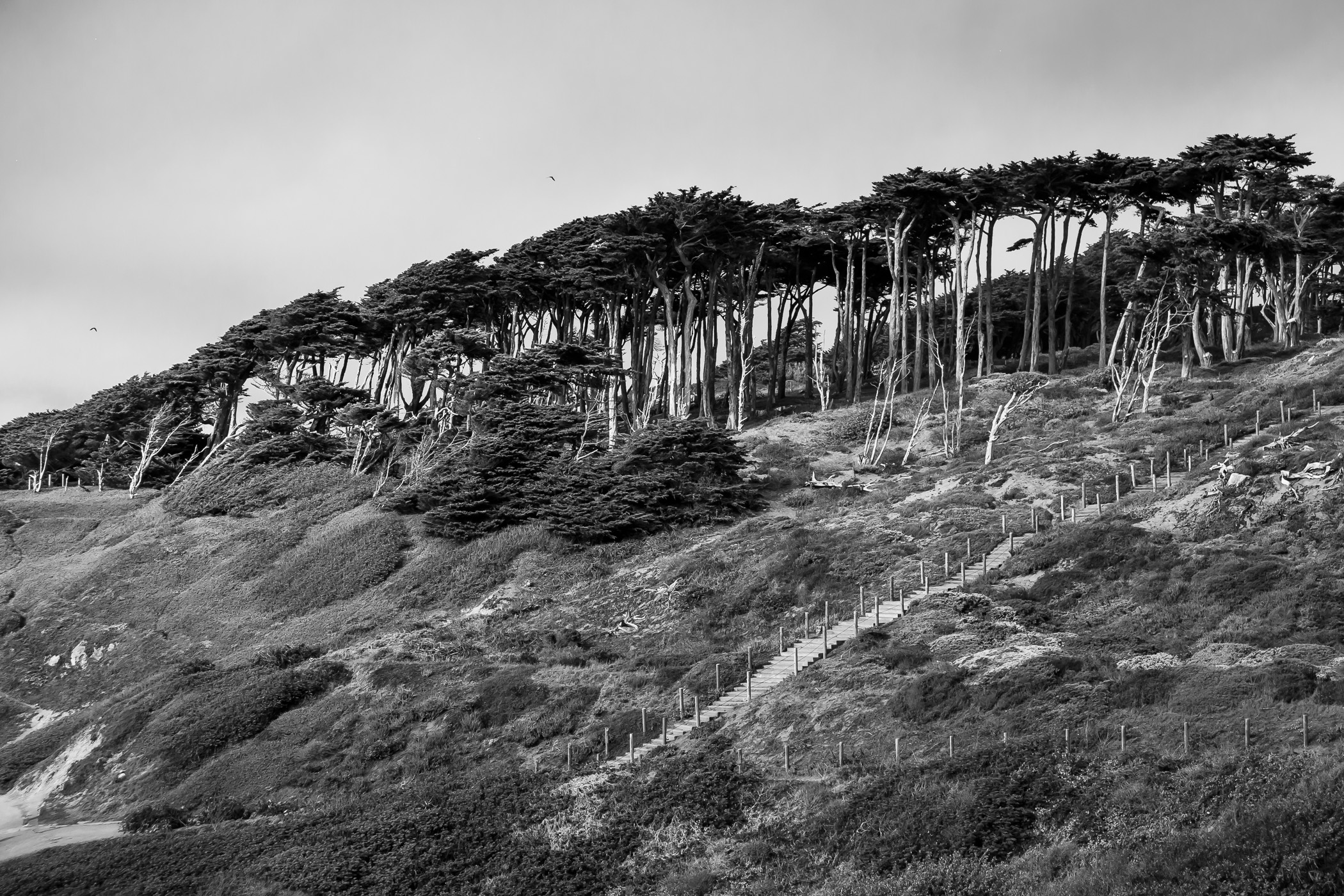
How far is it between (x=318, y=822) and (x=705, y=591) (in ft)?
58.6

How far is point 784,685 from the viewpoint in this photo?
3491 cm

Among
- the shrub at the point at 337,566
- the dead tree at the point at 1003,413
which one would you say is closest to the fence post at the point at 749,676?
the dead tree at the point at 1003,413

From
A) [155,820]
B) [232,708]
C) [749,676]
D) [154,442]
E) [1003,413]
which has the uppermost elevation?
[1003,413]

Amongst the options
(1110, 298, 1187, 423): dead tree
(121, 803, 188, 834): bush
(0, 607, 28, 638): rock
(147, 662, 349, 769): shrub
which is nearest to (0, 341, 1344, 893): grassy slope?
(147, 662, 349, 769): shrub

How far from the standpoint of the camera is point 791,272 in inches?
3319

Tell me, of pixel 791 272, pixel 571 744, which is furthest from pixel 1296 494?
pixel 791 272

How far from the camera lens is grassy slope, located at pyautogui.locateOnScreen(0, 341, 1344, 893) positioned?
2478cm

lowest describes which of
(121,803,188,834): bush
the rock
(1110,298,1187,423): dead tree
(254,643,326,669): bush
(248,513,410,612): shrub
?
(121,803,188,834): bush

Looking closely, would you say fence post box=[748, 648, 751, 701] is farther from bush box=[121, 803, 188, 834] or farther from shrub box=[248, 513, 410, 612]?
shrub box=[248, 513, 410, 612]

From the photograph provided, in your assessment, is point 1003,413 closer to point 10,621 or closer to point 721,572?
point 721,572

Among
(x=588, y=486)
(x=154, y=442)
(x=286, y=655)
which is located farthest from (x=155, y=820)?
(x=154, y=442)

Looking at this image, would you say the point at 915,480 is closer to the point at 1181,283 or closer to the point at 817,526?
the point at 817,526

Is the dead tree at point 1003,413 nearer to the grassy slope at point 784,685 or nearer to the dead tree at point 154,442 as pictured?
the grassy slope at point 784,685

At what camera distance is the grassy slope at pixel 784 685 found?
2478cm
